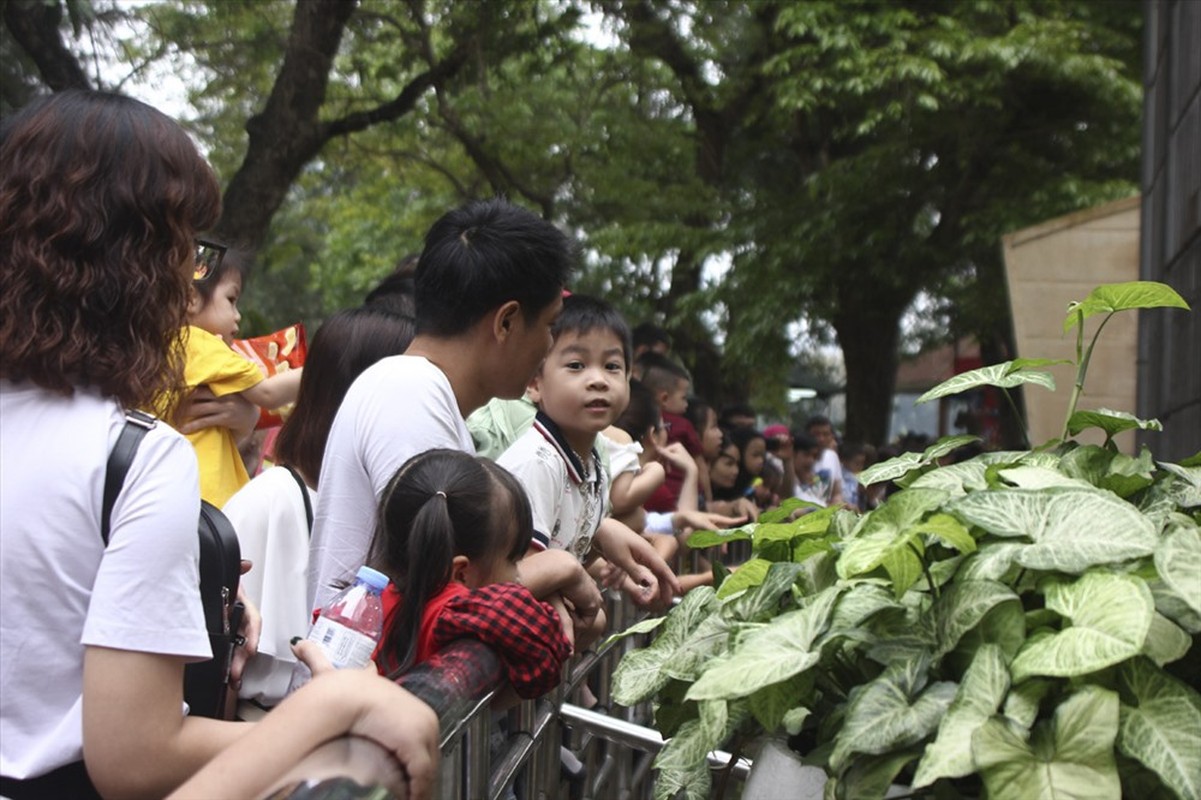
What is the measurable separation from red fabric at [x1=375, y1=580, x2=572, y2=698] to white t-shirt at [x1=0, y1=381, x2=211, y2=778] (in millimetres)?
669

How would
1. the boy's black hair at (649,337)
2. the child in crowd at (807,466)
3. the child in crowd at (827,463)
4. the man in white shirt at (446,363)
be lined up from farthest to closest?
the child in crowd at (827,463) → the child in crowd at (807,466) → the boy's black hair at (649,337) → the man in white shirt at (446,363)

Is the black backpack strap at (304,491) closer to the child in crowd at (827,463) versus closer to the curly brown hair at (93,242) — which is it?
the curly brown hair at (93,242)

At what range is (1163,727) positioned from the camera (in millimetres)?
1671

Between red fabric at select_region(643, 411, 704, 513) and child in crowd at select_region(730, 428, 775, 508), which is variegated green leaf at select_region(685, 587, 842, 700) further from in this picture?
child in crowd at select_region(730, 428, 775, 508)

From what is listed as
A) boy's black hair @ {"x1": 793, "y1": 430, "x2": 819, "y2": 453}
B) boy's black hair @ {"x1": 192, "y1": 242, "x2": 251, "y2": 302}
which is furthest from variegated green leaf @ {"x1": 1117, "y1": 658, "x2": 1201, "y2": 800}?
boy's black hair @ {"x1": 793, "y1": 430, "x2": 819, "y2": 453}

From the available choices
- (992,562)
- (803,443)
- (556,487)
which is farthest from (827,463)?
(992,562)

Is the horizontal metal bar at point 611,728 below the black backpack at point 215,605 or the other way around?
below

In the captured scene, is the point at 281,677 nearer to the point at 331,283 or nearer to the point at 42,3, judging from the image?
the point at 42,3

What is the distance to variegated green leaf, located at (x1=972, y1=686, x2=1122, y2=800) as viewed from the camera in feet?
5.34

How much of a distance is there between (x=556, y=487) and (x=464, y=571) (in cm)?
84

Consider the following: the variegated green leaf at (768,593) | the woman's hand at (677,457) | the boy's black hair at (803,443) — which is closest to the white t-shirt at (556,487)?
the variegated green leaf at (768,593)

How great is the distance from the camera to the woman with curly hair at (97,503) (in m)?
1.64

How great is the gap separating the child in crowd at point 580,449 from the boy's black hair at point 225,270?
108 centimetres

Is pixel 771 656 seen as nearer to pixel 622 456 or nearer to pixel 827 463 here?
pixel 622 456
